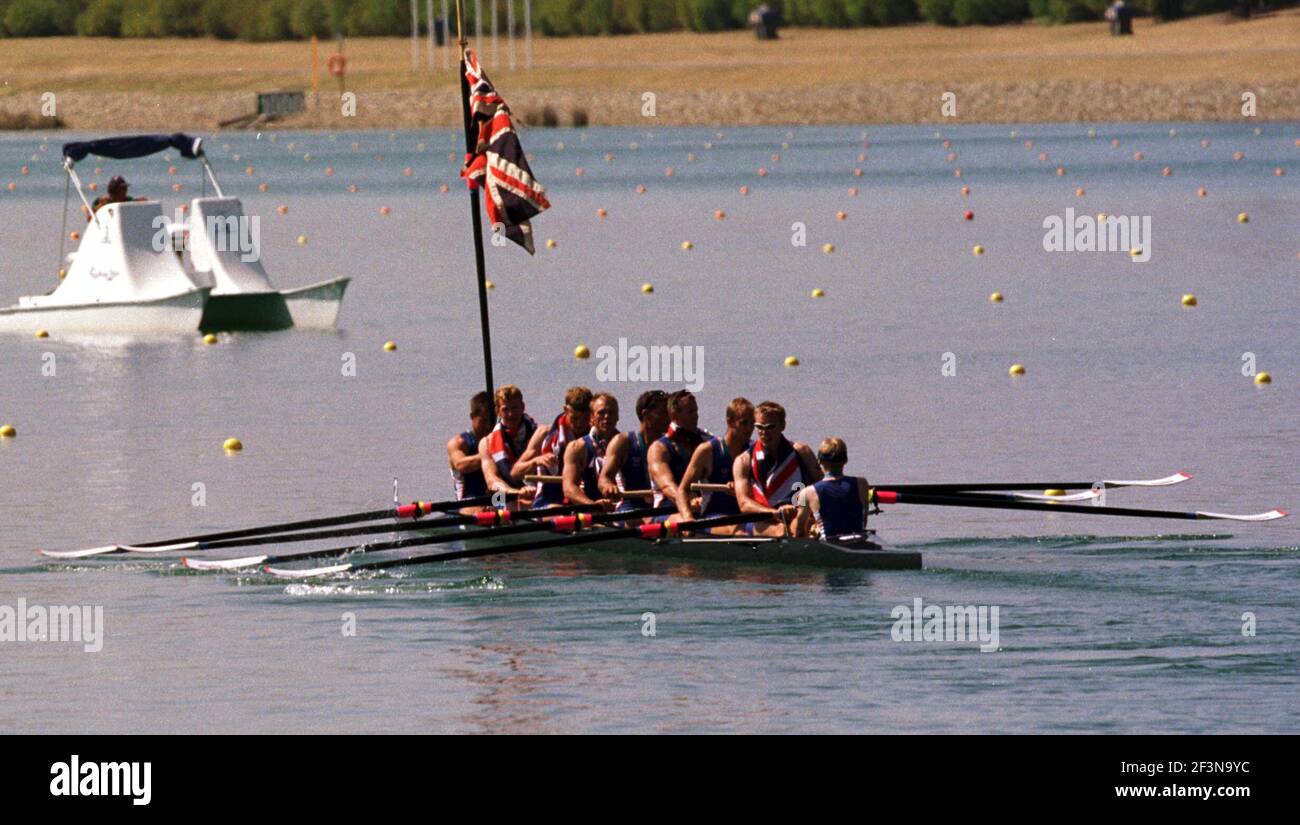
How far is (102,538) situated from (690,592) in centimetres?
649

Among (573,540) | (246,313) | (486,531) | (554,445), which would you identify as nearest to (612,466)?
(554,445)

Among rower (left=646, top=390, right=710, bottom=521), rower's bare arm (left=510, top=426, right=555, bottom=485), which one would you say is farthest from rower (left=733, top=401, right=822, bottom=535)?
rower's bare arm (left=510, top=426, right=555, bottom=485)

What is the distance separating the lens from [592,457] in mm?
22047

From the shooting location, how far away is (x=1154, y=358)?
3525 cm

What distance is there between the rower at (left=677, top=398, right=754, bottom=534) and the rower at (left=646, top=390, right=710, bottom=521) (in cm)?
11

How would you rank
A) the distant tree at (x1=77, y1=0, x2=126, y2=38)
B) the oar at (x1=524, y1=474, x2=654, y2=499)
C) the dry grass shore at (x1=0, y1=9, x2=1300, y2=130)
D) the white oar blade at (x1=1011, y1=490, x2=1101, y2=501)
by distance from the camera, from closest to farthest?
the white oar blade at (x1=1011, y1=490, x2=1101, y2=501)
the oar at (x1=524, y1=474, x2=654, y2=499)
the dry grass shore at (x1=0, y1=9, x2=1300, y2=130)
the distant tree at (x1=77, y1=0, x2=126, y2=38)

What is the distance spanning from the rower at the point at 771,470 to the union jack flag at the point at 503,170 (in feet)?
12.7

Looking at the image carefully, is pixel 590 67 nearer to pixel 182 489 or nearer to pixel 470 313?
pixel 470 313

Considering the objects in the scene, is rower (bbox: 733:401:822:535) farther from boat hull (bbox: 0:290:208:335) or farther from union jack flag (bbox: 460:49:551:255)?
boat hull (bbox: 0:290:208:335)

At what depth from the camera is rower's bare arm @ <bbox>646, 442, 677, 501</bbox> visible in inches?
833

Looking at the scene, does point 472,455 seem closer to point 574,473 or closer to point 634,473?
point 574,473

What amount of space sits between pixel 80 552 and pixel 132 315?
1854cm

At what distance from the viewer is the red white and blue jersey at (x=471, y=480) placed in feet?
75.5

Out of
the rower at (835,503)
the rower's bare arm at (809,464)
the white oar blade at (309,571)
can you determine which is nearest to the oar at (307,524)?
the white oar blade at (309,571)
